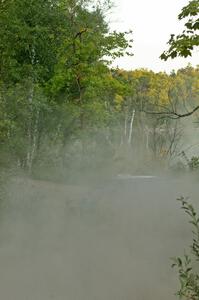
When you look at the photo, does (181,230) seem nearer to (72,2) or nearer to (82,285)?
(82,285)

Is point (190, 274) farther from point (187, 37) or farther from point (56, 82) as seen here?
point (56, 82)

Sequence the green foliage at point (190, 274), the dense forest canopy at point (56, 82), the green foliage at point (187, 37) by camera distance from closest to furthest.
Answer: the green foliage at point (190, 274)
the green foliage at point (187, 37)
the dense forest canopy at point (56, 82)

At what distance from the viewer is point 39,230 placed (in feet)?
39.8

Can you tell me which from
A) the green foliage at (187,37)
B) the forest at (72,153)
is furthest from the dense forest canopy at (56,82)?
the green foliage at (187,37)

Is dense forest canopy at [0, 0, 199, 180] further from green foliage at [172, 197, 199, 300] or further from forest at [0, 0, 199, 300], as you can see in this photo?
green foliage at [172, 197, 199, 300]

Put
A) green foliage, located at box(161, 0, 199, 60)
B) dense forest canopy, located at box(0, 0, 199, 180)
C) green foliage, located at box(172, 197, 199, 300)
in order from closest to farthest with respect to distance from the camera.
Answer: green foliage, located at box(172, 197, 199, 300) < green foliage, located at box(161, 0, 199, 60) < dense forest canopy, located at box(0, 0, 199, 180)

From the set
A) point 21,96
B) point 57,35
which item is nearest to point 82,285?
point 21,96

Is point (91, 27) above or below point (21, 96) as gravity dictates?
above

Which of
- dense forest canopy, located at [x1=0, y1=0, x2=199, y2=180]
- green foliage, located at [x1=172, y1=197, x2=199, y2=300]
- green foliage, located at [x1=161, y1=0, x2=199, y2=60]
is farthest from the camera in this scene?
dense forest canopy, located at [x1=0, y1=0, x2=199, y2=180]

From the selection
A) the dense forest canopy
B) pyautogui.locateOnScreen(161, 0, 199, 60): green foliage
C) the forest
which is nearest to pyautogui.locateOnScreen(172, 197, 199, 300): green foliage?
the forest

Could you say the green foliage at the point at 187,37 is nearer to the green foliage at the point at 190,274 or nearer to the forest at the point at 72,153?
the forest at the point at 72,153

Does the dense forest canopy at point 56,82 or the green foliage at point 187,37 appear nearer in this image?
the green foliage at point 187,37

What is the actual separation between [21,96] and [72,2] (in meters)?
10.1

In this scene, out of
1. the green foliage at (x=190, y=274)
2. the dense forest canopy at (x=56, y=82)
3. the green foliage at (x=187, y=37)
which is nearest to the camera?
the green foliage at (x=190, y=274)
